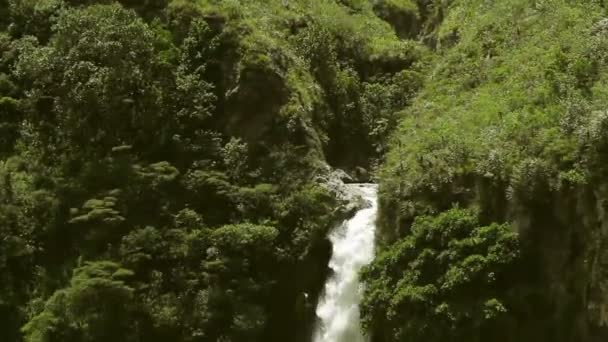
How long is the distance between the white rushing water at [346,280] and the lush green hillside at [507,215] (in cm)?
197

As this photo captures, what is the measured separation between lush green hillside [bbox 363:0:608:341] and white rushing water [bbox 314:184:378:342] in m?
1.97

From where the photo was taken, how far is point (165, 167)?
25.2 meters

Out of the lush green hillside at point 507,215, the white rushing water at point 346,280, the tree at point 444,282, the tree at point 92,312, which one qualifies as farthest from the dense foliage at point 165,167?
the tree at point 444,282

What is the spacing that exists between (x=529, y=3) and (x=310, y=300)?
14.0 metres

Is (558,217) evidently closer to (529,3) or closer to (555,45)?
(555,45)

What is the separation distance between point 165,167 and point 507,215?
38.1 ft

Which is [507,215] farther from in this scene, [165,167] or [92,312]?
[92,312]

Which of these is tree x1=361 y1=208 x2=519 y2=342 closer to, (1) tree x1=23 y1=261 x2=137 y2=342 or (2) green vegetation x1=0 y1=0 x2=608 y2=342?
(2) green vegetation x1=0 y1=0 x2=608 y2=342

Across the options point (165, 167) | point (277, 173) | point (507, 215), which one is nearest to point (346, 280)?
point (277, 173)

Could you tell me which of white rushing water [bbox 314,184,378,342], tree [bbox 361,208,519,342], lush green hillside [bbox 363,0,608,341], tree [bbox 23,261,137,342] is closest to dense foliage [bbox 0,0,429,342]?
tree [bbox 23,261,137,342]

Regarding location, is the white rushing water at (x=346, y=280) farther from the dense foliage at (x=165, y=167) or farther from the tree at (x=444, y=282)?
the tree at (x=444, y=282)

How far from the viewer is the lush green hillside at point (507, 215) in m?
17.9

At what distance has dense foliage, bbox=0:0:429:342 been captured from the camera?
75.5 ft

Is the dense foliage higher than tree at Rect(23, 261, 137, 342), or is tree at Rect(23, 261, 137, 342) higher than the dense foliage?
the dense foliage
